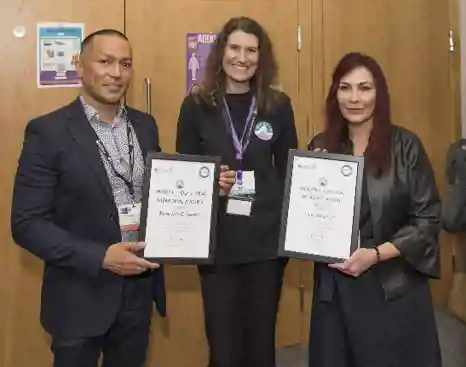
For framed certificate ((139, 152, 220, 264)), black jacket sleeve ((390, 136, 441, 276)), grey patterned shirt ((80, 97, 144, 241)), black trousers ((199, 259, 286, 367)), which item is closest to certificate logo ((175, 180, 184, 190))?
framed certificate ((139, 152, 220, 264))

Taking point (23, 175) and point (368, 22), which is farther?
point (368, 22)

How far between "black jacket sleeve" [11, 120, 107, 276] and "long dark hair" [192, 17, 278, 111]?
2.28ft

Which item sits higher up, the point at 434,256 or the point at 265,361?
the point at 434,256

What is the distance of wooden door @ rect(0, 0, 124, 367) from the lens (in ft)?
9.32

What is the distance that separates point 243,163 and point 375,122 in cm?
53

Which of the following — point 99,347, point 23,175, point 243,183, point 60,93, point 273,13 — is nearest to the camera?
point 23,175

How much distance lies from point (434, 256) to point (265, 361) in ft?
2.63

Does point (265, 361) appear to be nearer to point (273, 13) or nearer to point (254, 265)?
point (254, 265)

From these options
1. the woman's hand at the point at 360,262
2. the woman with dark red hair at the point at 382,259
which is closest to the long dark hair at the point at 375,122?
the woman with dark red hair at the point at 382,259

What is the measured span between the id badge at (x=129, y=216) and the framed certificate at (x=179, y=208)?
31mm

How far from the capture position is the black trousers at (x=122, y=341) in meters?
1.78

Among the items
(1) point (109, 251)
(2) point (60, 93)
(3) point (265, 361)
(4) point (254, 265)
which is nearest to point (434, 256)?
(4) point (254, 265)

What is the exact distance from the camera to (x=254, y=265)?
2.19m

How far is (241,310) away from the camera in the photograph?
7.34 ft
